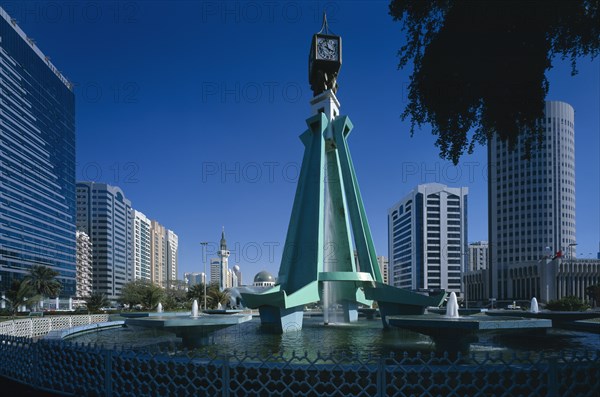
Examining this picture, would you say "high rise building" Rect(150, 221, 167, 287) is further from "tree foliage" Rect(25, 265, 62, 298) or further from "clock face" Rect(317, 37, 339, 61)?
"clock face" Rect(317, 37, 339, 61)

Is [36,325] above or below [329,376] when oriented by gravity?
below

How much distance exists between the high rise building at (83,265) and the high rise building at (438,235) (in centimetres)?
9539

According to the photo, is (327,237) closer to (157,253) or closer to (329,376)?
(329,376)

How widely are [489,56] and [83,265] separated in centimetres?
14250

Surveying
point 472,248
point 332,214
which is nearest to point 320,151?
point 332,214

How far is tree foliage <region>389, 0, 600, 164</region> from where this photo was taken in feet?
26.7

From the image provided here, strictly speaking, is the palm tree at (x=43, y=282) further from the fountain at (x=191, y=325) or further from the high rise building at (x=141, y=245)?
the high rise building at (x=141, y=245)

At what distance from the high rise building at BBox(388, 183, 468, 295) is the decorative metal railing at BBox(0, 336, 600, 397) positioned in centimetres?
12539

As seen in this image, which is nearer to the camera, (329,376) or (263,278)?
(329,376)

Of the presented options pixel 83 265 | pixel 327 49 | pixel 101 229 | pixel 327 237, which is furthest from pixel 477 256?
pixel 327 49

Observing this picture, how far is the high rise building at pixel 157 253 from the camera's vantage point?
181 metres

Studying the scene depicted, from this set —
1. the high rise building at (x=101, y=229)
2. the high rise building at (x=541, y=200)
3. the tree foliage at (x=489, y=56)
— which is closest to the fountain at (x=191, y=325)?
the tree foliage at (x=489, y=56)

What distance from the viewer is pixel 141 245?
167250 mm

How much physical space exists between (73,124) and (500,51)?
130362 millimetres
